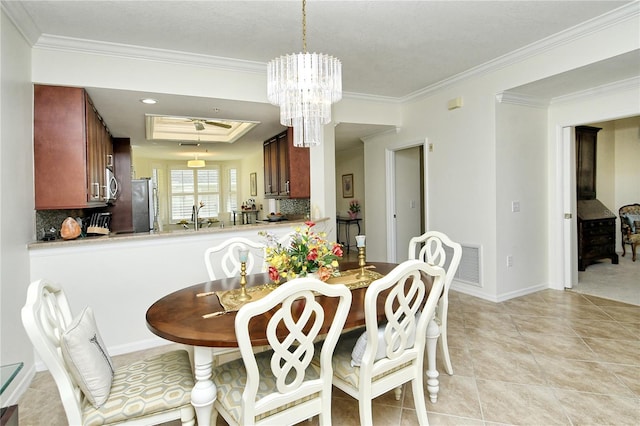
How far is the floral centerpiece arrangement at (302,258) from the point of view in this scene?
1908 mm

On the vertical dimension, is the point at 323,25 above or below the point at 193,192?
above

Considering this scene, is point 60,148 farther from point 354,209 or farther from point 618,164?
point 618,164

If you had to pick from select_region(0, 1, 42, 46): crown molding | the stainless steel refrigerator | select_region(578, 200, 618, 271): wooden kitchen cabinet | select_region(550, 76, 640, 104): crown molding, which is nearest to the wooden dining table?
select_region(0, 1, 42, 46): crown molding

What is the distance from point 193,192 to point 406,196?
256 inches

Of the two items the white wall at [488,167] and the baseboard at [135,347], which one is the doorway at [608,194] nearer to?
the white wall at [488,167]

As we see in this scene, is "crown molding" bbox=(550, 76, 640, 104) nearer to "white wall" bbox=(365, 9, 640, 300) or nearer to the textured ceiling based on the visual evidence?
"white wall" bbox=(365, 9, 640, 300)

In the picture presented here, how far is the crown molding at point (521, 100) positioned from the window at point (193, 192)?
312 inches

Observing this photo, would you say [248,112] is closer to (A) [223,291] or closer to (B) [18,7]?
(B) [18,7]

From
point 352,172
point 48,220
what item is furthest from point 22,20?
point 352,172

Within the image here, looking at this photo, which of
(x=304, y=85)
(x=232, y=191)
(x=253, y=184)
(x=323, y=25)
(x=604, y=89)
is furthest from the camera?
(x=232, y=191)

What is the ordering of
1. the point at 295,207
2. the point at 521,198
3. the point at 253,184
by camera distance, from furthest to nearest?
1. the point at 253,184
2. the point at 295,207
3. the point at 521,198

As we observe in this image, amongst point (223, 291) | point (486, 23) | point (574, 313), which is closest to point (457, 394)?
point (223, 291)

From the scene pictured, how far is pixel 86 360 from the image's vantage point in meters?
1.33

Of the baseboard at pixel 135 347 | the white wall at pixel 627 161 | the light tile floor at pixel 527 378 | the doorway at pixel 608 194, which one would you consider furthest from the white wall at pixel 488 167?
the baseboard at pixel 135 347
